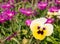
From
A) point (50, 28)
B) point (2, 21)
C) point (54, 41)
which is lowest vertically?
point (54, 41)

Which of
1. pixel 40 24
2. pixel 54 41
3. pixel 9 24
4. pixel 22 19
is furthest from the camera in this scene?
pixel 22 19

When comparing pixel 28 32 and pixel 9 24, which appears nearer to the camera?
pixel 28 32

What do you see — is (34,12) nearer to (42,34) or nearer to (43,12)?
(43,12)

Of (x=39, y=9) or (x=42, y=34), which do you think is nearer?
(x=42, y=34)

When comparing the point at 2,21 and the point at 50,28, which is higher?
the point at 50,28

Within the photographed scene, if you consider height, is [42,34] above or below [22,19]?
above

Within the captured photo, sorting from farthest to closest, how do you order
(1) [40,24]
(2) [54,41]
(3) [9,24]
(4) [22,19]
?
(4) [22,19]
(3) [9,24]
(2) [54,41]
(1) [40,24]

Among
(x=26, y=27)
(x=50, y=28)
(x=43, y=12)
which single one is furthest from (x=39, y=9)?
(x=50, y=28)

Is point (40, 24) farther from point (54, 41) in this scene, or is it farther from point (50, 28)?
point (54, 41)

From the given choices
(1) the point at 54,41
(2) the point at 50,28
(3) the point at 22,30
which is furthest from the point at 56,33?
(2) the point at 50,28
